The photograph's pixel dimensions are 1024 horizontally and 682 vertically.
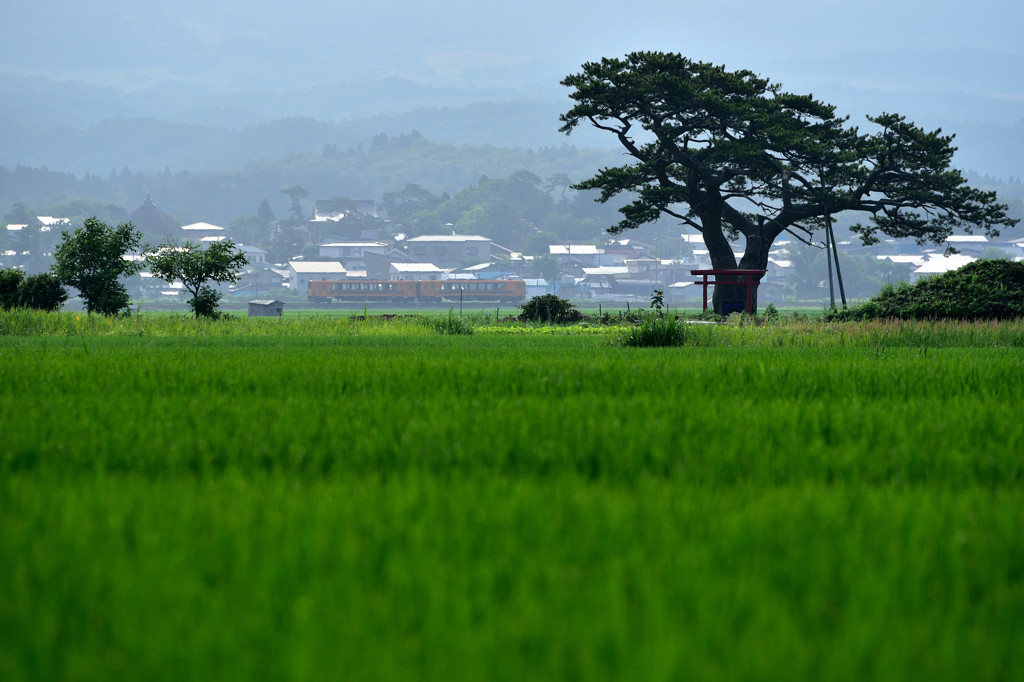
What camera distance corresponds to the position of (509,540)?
2.91 meters

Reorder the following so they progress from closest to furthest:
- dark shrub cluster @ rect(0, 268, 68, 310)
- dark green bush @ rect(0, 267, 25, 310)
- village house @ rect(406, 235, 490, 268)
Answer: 1. dark green bush @ rect(0, 267, 25, 310)
2. dark shrub cluster @ rect(0, 268, 68, 310)
3. village house @ rect(406, 235, 490, 268)

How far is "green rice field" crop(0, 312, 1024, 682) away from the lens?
6.92 ft

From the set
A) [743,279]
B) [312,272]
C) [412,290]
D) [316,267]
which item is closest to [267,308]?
[743,279]

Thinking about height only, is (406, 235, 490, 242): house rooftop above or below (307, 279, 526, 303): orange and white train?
above

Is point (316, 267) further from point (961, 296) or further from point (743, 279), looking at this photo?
point (961, 296)

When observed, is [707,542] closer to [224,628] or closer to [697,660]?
[697,660]

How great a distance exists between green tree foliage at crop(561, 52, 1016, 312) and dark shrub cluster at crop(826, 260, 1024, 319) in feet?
48.6

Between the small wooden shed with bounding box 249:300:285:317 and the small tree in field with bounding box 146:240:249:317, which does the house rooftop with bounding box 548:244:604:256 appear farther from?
the small tree in field with bounding box 146:240:249:317

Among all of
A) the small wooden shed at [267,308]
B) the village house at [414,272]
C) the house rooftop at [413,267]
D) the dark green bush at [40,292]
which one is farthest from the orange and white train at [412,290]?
the dark green bush at [40,292]

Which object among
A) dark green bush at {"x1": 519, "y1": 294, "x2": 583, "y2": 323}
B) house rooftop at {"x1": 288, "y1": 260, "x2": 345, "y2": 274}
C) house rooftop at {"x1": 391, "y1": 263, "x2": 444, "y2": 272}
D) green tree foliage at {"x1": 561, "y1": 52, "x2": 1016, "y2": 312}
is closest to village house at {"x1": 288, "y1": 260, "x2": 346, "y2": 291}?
house rooftop at {"x1": 288, "y1": 260, "x2": 345, "y2": 274}

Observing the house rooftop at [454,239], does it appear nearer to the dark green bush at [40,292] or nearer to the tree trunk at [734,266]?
the tree trunk at [734,266]

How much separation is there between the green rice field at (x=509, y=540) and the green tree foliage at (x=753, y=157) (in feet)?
125

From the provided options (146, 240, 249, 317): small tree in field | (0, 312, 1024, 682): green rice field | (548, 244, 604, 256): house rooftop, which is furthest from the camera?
(548, 244, 604, 256): house rooftop

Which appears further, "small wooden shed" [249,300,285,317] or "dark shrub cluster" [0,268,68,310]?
"small wooden shed" [249,300,285,317]
